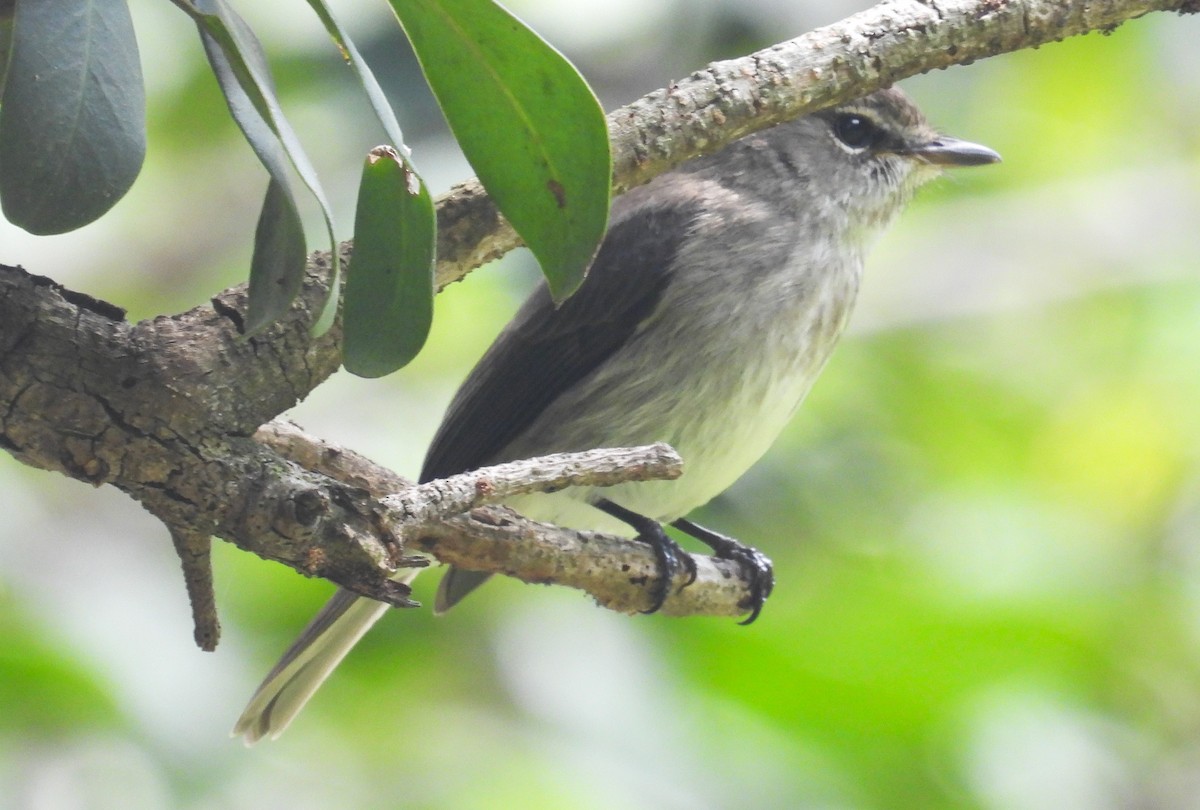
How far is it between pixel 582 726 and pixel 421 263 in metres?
2.16

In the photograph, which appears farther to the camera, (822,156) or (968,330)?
(968,330)

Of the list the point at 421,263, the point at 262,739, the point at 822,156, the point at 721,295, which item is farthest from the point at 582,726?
the point at 421,263

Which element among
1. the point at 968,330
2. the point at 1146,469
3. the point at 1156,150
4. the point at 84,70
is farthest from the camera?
the point at 1156,150

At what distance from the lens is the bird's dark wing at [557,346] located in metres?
3.51

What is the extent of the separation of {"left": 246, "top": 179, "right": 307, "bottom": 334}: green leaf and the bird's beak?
2.65m

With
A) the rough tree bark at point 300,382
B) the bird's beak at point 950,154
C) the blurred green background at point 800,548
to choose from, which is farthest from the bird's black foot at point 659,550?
the bird's beak at point 950,154

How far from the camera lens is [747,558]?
145 inches

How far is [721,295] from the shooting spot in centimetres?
341

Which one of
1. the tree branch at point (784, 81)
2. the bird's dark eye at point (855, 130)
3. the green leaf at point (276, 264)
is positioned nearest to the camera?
the green leaf at point (276, 264)

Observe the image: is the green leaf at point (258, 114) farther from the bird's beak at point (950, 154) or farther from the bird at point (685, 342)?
the bird's beak at point (950, 154)

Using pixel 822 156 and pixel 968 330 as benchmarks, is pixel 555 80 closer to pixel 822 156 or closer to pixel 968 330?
pixel 822 156

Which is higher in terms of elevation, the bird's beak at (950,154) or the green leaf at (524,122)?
the bird's beak at (950,154)

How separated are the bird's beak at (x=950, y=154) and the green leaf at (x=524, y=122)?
7.95 ft

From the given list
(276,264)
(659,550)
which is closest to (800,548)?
(659,550)
